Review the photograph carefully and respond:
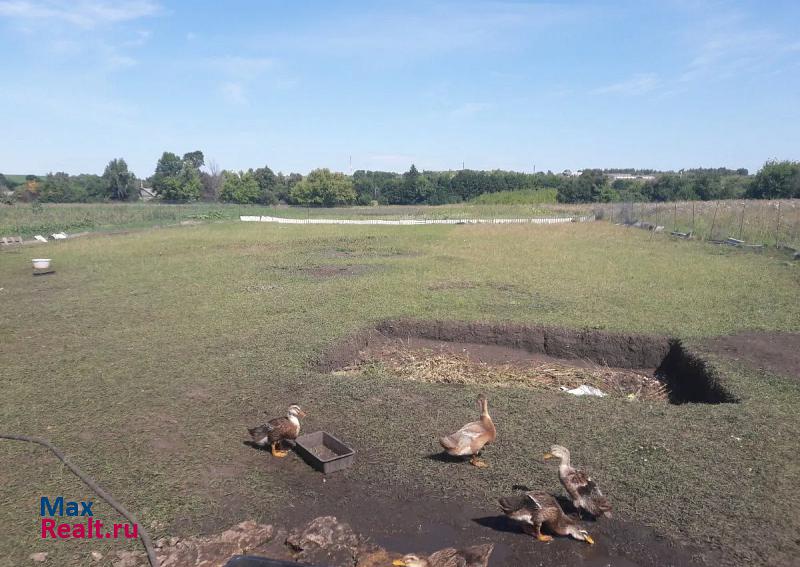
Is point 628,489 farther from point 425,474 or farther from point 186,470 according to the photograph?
point 186,470

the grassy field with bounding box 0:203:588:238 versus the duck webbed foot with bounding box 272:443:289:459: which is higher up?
the grassy field with bounding box 0:203:588:238

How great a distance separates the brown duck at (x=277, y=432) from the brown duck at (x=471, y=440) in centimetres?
153

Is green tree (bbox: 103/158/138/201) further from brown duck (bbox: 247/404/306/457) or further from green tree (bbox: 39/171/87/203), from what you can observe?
brown duck (bbox: 247/404/306/457)

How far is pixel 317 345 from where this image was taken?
30.6 ft

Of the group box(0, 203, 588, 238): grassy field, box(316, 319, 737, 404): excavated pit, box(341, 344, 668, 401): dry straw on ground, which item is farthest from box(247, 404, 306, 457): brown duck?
box(0, 203, 588, 238): grassy field

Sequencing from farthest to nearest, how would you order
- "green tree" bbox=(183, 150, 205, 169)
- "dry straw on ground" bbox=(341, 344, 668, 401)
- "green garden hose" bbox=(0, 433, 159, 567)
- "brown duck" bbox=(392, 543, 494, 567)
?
"green tree" bbox=(183, 150, 205, 169) → "dry straw on ground" bbox=(341, 344, 668, 401) → "green garden hose" bbox=(0, 433, 159, 567) → "brown duck" bbox=(392, 543, 494, 567)

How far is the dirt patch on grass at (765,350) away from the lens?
816 cm

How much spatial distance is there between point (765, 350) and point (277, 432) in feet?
25.1

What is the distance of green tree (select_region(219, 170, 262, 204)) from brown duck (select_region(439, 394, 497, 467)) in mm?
74047

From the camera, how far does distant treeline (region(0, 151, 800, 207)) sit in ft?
193

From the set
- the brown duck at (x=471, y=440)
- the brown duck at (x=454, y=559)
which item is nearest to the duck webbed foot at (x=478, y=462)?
the brown duck at (x=471, y=440)

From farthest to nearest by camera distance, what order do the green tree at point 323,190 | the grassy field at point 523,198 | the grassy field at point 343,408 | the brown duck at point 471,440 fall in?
the green tree at point 323,190, the grassy field at point 523,198, the brown duck at point 471,440, the grassy field at point 343,408

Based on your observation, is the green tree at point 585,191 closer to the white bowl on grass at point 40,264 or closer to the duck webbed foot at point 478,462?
the white bowl on grass at point 40,264

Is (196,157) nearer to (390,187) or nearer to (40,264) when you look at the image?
(390,187)
